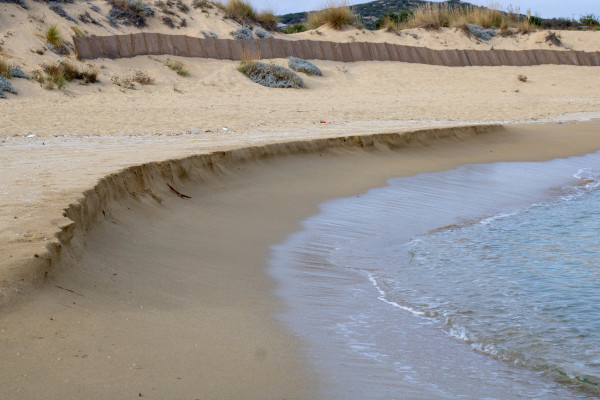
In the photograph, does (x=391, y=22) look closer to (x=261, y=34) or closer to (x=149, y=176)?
(x=261, y=34)

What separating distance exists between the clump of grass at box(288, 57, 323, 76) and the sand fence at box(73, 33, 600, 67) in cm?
147

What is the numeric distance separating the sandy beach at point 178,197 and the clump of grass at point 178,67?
0.27 m

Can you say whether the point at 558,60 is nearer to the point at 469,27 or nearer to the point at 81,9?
the point at 469,27

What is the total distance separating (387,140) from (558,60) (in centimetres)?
2243

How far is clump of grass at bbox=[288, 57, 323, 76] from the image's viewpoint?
23781mm

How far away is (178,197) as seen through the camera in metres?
7.47

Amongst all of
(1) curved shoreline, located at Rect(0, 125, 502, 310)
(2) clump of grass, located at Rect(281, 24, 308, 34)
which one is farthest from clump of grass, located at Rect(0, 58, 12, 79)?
(2) clump of grass, located at Rect(281, 24, 308, 34)

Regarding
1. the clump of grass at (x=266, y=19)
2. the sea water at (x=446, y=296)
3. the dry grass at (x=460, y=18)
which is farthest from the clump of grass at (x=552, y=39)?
the sea water at (x=446, y=296)

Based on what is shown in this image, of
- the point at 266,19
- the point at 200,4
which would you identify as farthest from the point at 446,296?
the point at 266,19

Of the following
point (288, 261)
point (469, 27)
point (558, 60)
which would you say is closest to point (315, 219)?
point (288, 261)

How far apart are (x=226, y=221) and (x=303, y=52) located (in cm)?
2019

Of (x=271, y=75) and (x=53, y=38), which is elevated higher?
(x=53, y=38)

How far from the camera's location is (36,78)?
1773 centimetres

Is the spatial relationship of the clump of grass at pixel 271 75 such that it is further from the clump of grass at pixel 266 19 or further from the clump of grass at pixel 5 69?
the clump of grass at pixel 266 19
